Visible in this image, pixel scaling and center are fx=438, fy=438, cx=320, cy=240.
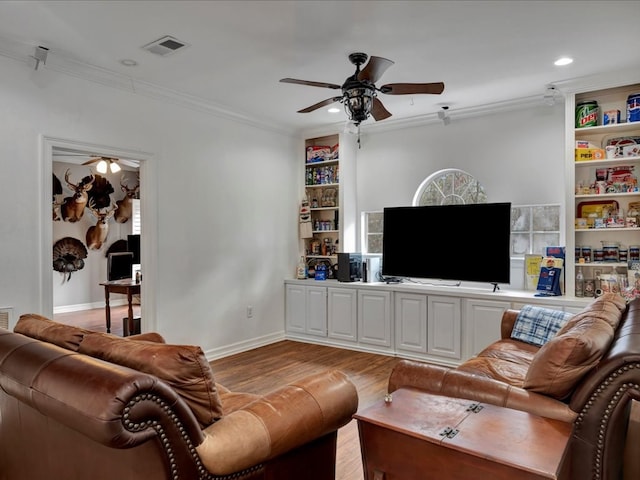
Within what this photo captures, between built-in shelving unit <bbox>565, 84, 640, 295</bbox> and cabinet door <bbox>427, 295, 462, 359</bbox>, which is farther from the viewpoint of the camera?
cabinet door <bbox>427, 295, 462, 359</bbox>

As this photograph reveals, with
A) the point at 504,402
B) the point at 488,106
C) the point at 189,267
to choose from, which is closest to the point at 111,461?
the point at 504,402

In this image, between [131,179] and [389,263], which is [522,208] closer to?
[389,263]

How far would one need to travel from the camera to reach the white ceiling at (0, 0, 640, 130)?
2.78 metres

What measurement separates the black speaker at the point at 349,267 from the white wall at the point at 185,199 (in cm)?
85

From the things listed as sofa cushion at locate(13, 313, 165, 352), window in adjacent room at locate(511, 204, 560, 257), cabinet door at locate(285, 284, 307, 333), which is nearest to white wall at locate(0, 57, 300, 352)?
cabinet door at locate(285, 284, 307, 333)

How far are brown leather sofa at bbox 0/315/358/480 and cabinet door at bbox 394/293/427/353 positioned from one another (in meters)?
2.94

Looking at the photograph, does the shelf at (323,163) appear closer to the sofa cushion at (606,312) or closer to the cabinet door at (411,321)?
the cabinet door at (411,321)

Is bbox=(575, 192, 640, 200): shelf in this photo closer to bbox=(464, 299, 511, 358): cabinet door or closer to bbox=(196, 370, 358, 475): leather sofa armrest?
bbox=(464, 299, 511, 358): cabinet door

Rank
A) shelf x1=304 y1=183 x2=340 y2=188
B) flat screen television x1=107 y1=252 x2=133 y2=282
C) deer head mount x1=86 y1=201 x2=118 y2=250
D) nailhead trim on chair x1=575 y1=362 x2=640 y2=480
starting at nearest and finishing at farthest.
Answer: nailhead trim on chair x1=575 y1=362 x2=640 y2=480, shelf x1=304 y1=183 x2=340 y2=188, flat screen television x1=107 y1=252 x2=133 y2=282, deer head mount x1=86 y1=201 x2=118 y2=250

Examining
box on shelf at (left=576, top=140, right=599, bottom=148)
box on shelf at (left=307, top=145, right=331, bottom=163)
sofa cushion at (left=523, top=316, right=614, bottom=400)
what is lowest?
sofa cushion at (left=523, top=316, right=614, bottom=400)

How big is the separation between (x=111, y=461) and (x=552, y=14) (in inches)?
135

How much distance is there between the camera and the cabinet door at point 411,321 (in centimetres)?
477

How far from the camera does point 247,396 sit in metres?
2.37

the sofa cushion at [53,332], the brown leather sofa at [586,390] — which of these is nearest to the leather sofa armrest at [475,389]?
the brown leather sofa at [586,390]
